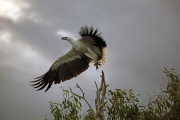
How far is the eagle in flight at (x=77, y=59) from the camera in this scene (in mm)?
8773

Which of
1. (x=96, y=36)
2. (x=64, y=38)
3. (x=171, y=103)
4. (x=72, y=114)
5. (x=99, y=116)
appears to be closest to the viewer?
(x=99, y=116)

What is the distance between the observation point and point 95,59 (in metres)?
9.04

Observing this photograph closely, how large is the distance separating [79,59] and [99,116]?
12.0ft

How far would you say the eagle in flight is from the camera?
8773 mm

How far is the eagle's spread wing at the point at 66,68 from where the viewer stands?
31.6 feet

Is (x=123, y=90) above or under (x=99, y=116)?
above

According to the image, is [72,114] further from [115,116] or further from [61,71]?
[61,71]

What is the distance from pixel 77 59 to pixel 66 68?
1.31 feet

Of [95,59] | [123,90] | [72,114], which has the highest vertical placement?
[95,59]

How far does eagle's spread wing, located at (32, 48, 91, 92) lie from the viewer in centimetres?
962

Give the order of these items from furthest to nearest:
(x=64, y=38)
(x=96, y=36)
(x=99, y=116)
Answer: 1. (x=64, y=38)
2. (x=96, y=36)
3. (x=99, y=116)

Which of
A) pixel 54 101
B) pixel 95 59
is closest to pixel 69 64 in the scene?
pixel 95 59

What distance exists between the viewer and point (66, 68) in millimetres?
9883

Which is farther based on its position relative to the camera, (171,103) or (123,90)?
(123,90)
